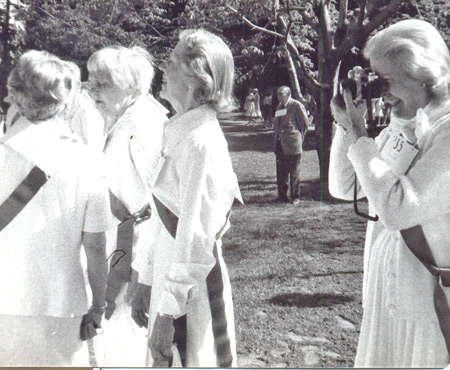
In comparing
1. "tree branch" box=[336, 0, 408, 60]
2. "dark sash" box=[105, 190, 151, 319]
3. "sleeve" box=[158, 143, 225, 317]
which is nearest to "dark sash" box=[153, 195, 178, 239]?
"sleeve" box=[158, 143, 225, 317]

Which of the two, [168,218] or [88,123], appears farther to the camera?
[88,123]

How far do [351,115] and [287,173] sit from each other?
1066 millimetres

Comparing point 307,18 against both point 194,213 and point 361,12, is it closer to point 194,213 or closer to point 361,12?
point 361,12

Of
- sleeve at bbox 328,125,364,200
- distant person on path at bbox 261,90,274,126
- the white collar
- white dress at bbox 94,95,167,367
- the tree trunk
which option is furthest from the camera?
distant person on path at bbox 261,90,274,126

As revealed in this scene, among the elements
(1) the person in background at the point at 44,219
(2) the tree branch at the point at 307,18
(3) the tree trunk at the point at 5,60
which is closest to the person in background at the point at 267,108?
(2) the tree branch at the point at 307,18

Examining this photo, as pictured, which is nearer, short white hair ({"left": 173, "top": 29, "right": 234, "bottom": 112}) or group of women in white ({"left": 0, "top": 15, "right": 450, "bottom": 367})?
group of women in white ({"left": 0, "top": 15, "right": 450, "bottom": 367})

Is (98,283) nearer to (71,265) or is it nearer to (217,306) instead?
(71,265)

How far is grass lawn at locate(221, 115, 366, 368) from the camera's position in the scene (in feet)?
8.49

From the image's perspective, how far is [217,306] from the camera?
73.0 inches

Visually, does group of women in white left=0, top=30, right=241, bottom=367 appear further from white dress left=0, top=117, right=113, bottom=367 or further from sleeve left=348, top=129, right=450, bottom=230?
sleeve left=348, top=129, right=450, bottom=230

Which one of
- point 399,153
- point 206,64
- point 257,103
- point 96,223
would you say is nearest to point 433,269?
point 399,153

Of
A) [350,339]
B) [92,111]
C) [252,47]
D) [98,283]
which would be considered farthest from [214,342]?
→ [252,47]

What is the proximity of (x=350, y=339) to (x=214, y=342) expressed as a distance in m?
1.00

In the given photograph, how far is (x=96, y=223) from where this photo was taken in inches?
69.7
